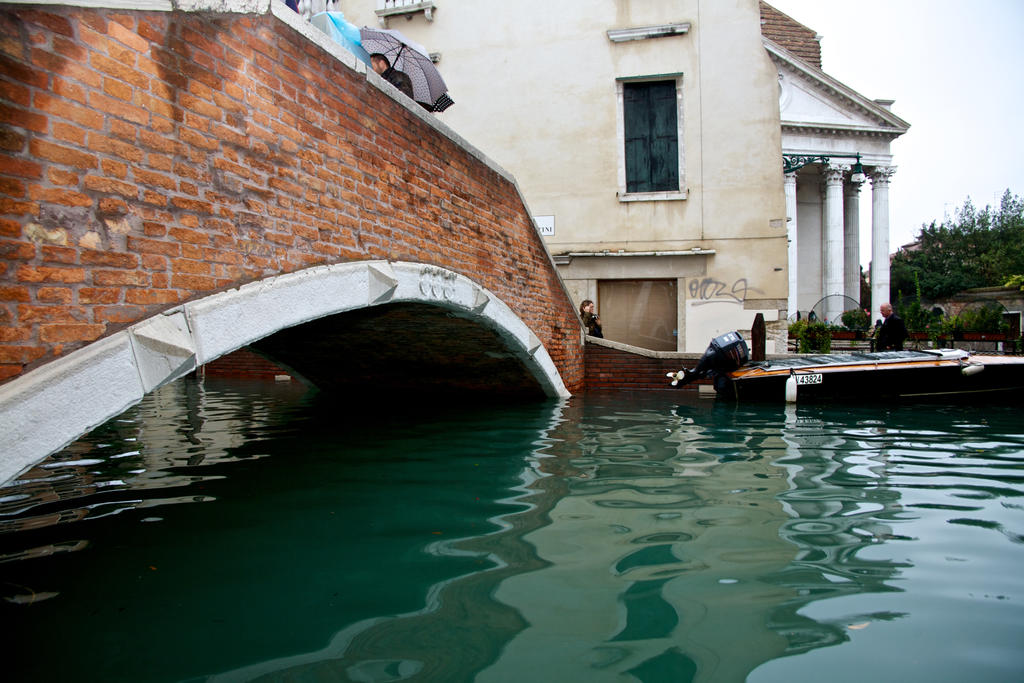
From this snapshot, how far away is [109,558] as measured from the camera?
2.34m

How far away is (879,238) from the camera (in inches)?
806

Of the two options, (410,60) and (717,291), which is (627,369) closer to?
(717,291)

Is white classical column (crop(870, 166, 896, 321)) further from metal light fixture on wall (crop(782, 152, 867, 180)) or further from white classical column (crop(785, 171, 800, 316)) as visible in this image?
white classical column (crop(785, 171, 800, 316))

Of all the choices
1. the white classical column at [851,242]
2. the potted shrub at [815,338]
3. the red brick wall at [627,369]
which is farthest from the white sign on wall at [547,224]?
the white classical column at [851,242]

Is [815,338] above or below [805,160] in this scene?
below

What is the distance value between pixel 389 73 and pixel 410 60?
0.20 metres

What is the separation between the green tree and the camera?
25672 mm

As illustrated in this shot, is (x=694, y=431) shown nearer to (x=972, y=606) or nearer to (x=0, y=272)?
(x=972, y=606)

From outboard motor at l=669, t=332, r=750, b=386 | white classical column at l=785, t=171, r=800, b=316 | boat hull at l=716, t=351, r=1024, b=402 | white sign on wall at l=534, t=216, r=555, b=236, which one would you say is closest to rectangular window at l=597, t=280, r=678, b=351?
white sign on wall at l=534, t=216, r=555, b=236

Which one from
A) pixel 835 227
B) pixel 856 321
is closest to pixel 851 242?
pixel 835 227

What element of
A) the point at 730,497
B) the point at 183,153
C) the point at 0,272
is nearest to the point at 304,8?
the point at 183,153

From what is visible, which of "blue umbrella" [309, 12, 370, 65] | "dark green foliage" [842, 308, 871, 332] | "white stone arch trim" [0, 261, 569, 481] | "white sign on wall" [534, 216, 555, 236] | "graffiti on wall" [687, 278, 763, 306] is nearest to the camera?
"white stone arch trim" [0, 261, 569, 481]

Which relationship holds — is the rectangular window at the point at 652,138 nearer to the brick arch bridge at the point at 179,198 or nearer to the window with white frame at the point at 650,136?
the window with white frame at the point at 650,136

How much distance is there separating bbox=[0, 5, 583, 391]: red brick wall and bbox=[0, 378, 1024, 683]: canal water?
93 centimetres
